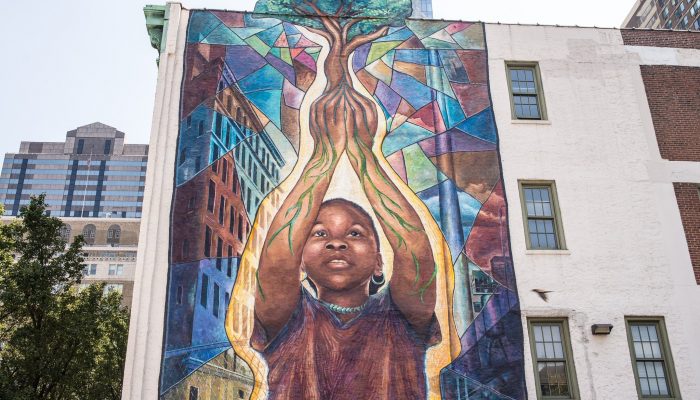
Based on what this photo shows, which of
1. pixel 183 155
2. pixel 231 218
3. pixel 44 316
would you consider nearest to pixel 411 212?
pixel 231 218

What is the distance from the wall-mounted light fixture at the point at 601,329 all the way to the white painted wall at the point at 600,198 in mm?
182

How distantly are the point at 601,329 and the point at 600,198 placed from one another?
12.7ft

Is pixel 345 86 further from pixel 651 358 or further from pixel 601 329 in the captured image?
pixel 651 358

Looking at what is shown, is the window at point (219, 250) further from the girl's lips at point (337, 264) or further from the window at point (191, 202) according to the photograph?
the girl's lips at point (337, 264)

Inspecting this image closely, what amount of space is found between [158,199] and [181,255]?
1.77 metres

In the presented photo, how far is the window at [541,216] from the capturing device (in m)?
18.6

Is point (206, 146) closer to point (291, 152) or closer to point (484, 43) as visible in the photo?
point (291, 152)

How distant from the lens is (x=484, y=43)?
70.2 feet

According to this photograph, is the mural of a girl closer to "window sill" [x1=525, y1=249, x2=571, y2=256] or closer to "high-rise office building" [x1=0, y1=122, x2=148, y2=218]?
"window sill" [x1=525, y1=249, x2=571, y2=256]

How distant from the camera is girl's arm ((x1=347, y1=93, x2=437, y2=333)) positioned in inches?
690

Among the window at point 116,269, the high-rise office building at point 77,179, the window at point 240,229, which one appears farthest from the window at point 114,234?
the window at point 240,229

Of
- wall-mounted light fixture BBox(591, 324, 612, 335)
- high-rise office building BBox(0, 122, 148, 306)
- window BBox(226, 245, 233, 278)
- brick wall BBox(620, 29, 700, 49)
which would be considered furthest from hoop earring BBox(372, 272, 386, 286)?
high-rise office building BBox(0, 122, 148, 306)

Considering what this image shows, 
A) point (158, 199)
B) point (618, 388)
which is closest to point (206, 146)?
point (158, 199)

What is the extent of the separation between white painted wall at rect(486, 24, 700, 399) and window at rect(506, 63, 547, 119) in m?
0.25
